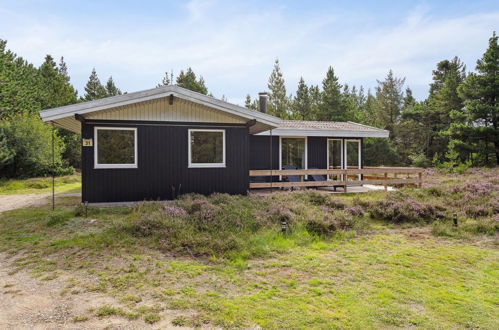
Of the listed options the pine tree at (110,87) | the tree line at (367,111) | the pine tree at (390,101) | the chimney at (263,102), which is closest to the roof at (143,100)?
the chimney at (263,102)

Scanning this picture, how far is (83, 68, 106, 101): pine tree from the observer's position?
3653cm

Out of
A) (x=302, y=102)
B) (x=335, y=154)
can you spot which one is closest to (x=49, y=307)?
(x=335, y=154)

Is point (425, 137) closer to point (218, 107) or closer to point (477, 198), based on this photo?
point (477, 198)

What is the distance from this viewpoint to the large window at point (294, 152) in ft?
45.0

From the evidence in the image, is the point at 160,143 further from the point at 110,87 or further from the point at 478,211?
the point at 110,87

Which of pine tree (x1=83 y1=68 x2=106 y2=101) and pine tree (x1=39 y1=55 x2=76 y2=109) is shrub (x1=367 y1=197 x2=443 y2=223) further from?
pine tree (x1=83 y1=68 x2=106 y2=101)

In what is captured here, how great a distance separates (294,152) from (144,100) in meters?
7.17

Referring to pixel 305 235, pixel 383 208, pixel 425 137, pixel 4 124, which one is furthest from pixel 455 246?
pixel 425 137

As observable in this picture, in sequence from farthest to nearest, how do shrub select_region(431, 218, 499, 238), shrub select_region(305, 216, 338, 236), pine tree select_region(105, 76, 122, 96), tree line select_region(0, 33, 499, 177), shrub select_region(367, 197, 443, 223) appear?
pine tree select_region(105, 76, 122, 96)
tree line select_region(0, 33, 499, 177)
shrub select_region(367, 197, 443, 223)
shrub select_region(431, 218, 499, 238)
shrub select_region(305, 216, 338, 236)

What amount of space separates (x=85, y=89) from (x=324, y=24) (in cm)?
3370

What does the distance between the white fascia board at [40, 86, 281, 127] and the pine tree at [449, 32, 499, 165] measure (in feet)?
52.7

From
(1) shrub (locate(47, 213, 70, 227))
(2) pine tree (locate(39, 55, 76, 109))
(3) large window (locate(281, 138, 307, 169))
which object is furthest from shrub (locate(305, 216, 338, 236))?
(2) pine tree (locate(39, 55, 76, 109))

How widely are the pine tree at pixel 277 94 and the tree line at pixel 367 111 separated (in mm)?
109

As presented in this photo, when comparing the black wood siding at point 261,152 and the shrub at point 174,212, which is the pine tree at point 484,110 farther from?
the shrub at point 174,212
